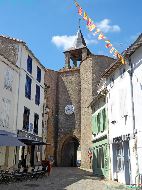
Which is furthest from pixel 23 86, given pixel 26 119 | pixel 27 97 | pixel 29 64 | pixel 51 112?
pixel 51 112

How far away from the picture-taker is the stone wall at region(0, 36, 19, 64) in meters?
18.6

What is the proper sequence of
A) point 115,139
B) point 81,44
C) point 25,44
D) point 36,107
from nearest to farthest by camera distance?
1. point 115,139
2. point 25,44
3. point 36,107
4. point 81,44

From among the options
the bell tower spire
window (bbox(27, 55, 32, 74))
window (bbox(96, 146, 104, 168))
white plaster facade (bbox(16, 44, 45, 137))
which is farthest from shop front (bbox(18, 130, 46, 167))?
the bell tower spire

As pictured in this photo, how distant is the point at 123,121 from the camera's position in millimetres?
13492

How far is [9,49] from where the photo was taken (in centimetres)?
1892

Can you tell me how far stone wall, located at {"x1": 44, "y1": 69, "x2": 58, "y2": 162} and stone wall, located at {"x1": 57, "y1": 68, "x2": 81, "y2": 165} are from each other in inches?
22.3

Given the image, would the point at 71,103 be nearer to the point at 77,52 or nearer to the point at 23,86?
the point at 77,52

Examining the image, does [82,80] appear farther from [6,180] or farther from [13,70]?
[6,180]

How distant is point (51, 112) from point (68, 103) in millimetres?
2319

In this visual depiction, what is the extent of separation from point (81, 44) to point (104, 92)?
21.3 meters

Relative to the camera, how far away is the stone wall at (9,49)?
1859cm

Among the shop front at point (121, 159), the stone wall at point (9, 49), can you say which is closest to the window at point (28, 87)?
the stone wall at point (9, 49)

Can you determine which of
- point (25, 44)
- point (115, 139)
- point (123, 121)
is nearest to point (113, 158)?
point (115, 139)

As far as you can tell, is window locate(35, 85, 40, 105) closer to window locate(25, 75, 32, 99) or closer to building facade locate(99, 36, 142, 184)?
window locate(25, 75, 32, 99)
